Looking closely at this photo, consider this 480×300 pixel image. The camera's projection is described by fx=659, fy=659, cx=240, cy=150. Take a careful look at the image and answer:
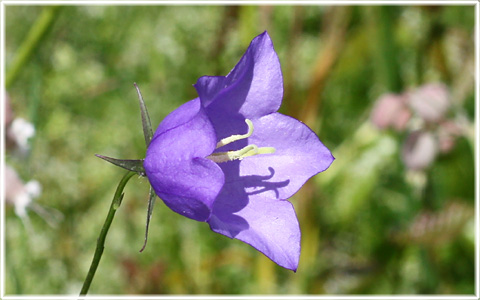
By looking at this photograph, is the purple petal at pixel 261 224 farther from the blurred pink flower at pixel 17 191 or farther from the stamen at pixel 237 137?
the blurred pink flower at pixel 17 191

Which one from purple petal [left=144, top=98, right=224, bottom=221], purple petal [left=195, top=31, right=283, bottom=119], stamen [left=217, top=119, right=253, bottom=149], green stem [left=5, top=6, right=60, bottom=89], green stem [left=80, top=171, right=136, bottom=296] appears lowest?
green stem [left=80, top=171, right=136, bottom=296]

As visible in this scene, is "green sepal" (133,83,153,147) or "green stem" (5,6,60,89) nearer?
"green sepal" (133,83,153,147)

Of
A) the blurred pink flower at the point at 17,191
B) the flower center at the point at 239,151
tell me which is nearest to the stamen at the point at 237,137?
the flower center at the point at 239,151

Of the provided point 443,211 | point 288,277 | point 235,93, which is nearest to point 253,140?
point 235,93

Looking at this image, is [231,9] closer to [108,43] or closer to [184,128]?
[108,43]

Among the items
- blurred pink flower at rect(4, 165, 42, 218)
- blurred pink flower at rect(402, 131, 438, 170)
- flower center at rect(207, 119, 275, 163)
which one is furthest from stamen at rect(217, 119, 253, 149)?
blurred pink flower at rect(402, 131, 438, 170)

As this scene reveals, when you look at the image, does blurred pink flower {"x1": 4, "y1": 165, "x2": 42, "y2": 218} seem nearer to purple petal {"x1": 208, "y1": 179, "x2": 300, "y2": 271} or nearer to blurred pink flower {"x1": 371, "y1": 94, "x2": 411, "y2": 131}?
purple petal {"x1": 208, "y1": 179, "x2": 300, "y2": 271}

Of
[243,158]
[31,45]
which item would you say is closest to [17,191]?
[31,45]
